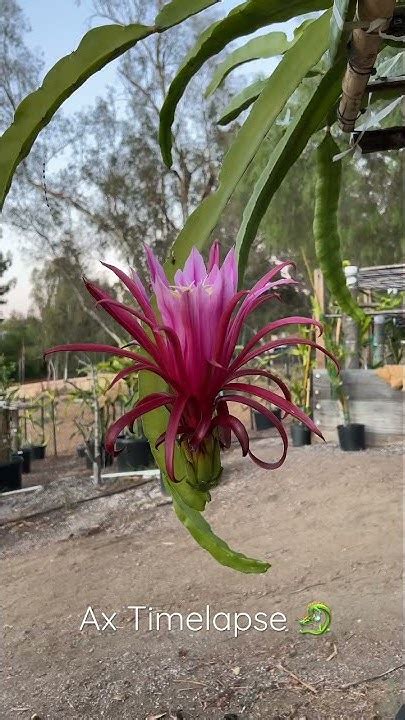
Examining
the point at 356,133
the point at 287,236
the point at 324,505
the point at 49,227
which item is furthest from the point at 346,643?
the point at 49,227

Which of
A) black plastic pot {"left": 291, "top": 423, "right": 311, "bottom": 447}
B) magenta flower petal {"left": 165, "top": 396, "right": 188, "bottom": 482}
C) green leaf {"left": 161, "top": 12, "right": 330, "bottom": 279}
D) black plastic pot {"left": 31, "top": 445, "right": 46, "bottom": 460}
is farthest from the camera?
black plastic pot {"left": 31, "top": 445, "right": 46, "bottom": 460}

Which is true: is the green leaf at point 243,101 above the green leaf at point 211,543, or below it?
above

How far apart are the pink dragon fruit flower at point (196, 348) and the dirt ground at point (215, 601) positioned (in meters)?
0.78

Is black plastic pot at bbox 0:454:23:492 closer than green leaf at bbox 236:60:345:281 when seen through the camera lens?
No

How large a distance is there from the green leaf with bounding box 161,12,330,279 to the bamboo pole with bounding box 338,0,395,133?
0.10 ft

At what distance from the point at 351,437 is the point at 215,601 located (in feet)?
4.33

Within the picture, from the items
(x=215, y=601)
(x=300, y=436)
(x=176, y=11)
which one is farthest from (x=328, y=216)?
(x=300, y=436)

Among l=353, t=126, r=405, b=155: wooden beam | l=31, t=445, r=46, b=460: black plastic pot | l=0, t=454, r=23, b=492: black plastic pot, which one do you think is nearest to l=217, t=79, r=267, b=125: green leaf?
l=353, t=126, r=405, b=155: wooden beam

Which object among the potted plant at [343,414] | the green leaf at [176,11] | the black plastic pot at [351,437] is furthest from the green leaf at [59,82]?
the black plastic pot at [351,437]

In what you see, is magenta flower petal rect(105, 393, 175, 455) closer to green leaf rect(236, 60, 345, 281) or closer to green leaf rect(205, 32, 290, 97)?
green leaf rect(236, 60, 345, 281)

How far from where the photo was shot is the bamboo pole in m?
0.24

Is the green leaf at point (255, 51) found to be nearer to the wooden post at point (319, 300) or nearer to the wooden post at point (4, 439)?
the wooden post at point (4, 439)

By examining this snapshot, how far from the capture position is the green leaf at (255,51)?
18.4 inches

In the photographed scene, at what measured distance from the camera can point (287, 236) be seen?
4.46m
